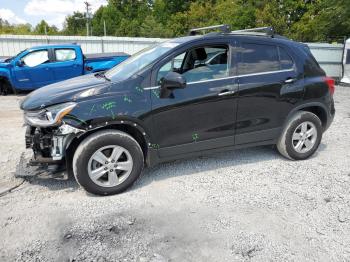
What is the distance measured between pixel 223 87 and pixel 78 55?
8.02 meters

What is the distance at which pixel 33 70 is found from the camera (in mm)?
10289

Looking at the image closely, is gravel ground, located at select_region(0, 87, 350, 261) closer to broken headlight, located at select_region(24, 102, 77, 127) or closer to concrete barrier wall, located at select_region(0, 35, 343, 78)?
broken headlight, located at select_region(24, 102, 77, 127)

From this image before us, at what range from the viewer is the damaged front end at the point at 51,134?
3410 millimetres

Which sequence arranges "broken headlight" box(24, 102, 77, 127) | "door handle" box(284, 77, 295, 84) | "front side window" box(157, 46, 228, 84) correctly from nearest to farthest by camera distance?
"broken headlight" box(24, 102, 77, 127) → "front side window" box(157, 46, 228, 84) → "door handle" box(284, 77, 295, 84)

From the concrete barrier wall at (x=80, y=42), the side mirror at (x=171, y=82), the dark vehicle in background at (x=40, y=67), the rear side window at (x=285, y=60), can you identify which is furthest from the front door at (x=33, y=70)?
the rear side window at (x=285, y=60)

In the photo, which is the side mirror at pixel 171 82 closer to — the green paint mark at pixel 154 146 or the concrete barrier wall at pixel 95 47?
the green paint mark at pixel 154 146

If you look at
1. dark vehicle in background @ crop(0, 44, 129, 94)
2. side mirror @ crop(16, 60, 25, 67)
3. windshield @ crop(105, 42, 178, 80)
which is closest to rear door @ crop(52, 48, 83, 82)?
dark vehicle in background @ crop(0, 44, 129, 94)

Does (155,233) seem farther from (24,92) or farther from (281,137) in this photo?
(24,92)

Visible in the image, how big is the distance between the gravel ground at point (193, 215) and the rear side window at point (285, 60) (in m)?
1.41

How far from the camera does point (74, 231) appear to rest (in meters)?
3.07

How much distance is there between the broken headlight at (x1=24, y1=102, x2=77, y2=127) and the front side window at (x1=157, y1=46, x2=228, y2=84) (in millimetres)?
1262

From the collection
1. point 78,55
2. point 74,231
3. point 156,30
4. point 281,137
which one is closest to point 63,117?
point 74,231

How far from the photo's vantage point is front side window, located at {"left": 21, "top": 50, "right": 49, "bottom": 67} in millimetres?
10344

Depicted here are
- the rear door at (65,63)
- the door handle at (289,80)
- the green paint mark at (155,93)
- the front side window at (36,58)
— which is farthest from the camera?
the rear door at (65,63)
